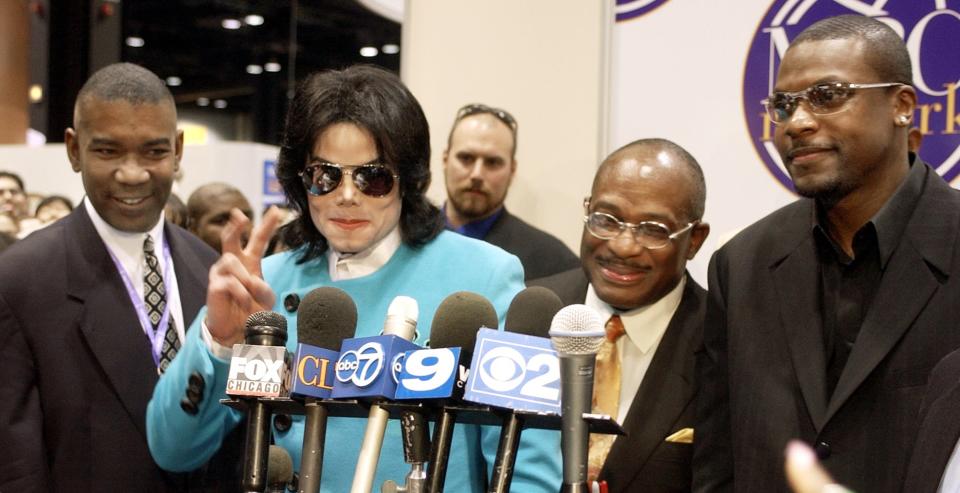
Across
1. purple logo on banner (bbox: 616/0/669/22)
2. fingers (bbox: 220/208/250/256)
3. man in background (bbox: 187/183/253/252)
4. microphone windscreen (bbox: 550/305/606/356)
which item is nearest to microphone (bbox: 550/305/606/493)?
microphone windscreen (bbox: 550/305/606/356)

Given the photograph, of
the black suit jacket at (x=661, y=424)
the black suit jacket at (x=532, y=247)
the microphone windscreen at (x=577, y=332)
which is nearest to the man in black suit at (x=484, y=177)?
the black suit jacket at (x=532, y=247)

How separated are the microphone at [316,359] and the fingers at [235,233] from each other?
398 mm

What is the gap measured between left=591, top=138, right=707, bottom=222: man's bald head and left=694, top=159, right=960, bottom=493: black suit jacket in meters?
0.42

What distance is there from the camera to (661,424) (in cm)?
311

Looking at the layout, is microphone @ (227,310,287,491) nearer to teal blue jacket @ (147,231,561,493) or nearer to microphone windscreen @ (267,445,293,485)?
microphone windscreen @ (267,445,293,485)

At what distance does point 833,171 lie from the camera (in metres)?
2.80

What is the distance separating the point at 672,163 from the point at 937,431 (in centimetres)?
144

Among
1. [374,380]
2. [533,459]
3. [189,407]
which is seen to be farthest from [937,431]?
[189,407]

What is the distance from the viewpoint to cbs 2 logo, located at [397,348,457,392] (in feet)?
6.19

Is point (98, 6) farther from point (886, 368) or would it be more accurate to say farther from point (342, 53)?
point (886, 368)

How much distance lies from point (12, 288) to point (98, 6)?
1048cm

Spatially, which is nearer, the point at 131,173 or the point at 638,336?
the point at 638,336

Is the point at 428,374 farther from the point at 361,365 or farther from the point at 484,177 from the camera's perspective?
the point at 484,177

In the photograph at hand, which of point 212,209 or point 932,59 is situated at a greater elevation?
point 932,59
